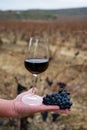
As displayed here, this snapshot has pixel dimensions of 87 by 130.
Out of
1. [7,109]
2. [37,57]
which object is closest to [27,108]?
[7,109]

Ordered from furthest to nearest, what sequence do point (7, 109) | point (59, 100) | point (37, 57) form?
point (37, 57) → point (7, 109) → point (59, 100)

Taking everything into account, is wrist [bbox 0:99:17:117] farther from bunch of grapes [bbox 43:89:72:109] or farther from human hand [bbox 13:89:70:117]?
bunch of grapes [bbox 43:89:72:109]

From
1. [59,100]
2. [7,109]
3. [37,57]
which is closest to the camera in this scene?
[59,100]

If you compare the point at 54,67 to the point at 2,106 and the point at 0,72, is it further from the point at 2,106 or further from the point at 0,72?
the point at 2,106

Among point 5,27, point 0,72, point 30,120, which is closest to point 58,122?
point 30,120

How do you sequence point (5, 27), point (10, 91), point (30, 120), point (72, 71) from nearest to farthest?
1. point (30, 120)
2. point (10, 91)
3. point (72, 71)
4. point (5, 27)

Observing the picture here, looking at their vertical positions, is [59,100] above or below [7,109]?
above

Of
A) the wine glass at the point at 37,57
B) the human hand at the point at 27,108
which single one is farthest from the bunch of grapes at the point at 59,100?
the wine glass at the point at 37,57

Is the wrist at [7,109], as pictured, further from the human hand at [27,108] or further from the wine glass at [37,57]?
the wine glass at [37,57]

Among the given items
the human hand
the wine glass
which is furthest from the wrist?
the wine glass

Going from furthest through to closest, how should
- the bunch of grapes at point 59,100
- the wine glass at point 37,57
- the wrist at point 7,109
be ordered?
1. the wine glass at point 37,57
2. the wrist at point 7,109
3. the bunch of grapes at point 59,100

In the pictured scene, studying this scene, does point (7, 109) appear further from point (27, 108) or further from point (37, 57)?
Result: point (37, 57)
